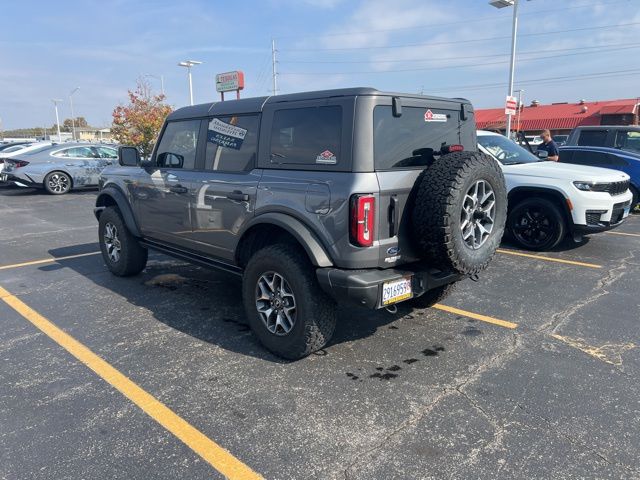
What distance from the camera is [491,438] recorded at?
2.64 meters

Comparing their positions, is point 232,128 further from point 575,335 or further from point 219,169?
point 575,335

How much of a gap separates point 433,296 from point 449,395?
1.53 meters

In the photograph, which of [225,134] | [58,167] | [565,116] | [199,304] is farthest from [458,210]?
[565,116]

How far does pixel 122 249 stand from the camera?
5.52 meters

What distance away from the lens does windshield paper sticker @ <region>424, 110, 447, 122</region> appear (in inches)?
144

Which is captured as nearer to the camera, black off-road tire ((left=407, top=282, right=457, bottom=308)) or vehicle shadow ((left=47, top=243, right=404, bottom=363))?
vehicle shadow ((left=47, top=243, right=404, bottom=363))

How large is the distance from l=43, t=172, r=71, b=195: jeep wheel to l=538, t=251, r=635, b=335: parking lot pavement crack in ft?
47.5

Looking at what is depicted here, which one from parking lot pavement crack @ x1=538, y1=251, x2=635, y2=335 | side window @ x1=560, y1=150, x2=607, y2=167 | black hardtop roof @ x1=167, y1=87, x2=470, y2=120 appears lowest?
parking lot pavement crack @ x1=538, y1=251, x2=635, y2=335

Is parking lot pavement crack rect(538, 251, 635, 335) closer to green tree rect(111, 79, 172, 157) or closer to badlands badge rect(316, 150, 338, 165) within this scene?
badlands badge rect(316, 150, 338, 165)

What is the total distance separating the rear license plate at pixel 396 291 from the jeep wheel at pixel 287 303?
1.46ft

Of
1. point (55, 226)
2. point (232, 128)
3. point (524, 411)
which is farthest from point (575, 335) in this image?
point (55, 226)

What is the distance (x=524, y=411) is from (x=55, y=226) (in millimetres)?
9348

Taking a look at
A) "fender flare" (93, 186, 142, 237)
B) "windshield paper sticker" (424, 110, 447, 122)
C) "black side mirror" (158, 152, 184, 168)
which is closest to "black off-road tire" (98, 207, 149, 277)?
"fender flare" (93, 186, 142, 237)

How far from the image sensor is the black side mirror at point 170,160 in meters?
4.70
